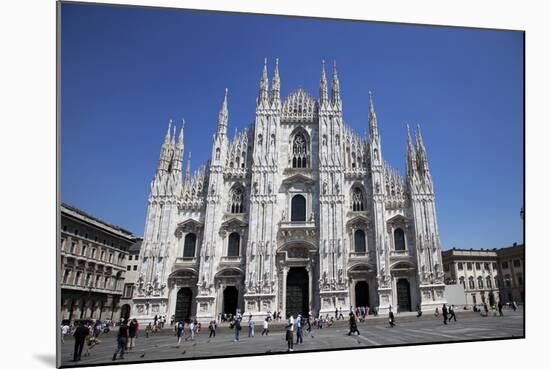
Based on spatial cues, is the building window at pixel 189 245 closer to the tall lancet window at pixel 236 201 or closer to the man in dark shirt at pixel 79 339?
the tall lancet window at pixel 236 201

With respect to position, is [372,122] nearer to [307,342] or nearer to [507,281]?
[507,281]

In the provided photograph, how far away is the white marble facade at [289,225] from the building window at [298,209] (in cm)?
6

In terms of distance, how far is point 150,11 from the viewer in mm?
11000

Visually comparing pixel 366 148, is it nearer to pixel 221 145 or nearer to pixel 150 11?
pixel 221 145

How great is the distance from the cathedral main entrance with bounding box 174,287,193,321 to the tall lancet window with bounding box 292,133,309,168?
10306 mm

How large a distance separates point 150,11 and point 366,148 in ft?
54.7

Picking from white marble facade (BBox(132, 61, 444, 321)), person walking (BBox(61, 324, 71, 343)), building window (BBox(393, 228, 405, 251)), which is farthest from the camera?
building window (BBox(393, 228, 405, 251))

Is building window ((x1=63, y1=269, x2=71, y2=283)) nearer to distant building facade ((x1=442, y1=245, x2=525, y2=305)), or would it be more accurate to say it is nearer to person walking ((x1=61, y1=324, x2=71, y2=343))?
person walking ((x1=61, y1=324, x2=71, y2=343))

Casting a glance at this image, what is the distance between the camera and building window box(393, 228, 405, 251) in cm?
2211

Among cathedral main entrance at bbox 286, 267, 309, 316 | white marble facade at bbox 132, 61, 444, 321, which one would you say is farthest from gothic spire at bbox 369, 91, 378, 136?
cathedral main entrance at bbox 286, 267, 309, 316

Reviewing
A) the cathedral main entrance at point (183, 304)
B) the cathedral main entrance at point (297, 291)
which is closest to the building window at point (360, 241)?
the cathedral main entrance at point (297, 291)

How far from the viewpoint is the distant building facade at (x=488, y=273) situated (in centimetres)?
Result: 1362

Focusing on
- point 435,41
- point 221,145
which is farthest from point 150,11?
point 221,145

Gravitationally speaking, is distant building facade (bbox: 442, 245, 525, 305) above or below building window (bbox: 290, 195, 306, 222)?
below
